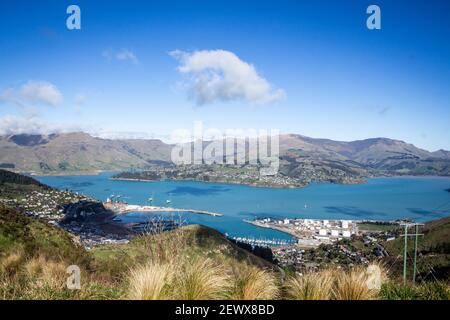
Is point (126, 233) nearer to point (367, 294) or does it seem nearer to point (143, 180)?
point (367, 294)

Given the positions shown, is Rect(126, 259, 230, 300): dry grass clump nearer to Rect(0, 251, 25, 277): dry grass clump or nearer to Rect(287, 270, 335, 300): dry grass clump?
Rect(287, 270, 335, 300): dry grass clump

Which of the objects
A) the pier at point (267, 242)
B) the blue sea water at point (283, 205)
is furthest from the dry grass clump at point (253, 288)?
the blue sea water at point (283, 205)

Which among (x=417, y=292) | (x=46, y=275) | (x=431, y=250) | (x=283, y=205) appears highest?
(x=46, y=275)

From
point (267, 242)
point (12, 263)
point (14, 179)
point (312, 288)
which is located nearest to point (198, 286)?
point (312, 288)

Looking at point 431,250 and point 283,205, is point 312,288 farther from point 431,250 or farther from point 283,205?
point 283,205

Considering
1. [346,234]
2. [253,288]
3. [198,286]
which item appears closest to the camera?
[198,286]

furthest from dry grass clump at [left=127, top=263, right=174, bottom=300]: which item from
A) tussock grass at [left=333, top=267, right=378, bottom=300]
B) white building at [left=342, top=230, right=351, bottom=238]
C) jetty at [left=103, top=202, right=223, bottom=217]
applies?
jetty at [left=103, top=202, right=223, bottom=217]
